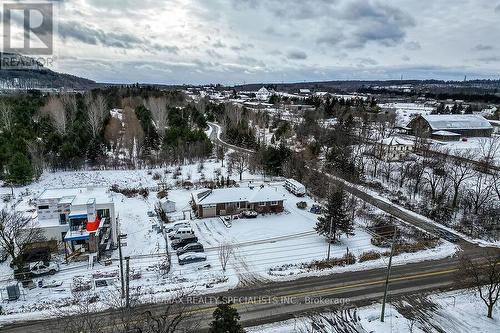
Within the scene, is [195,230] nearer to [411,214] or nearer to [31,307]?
[31,307]

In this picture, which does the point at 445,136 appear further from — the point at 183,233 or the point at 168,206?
the point at 183,233

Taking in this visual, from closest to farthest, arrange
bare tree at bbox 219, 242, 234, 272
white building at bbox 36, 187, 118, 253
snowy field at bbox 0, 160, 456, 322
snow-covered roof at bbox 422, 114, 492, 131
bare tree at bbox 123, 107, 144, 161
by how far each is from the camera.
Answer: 1. snowy field at bbox 0, 160, 456, 322
2. bare tree at bbox 219, 242, 234, 272
3. white building at bbox 36, 187, 118, 253
4. bare tree at bbox 123, 107, 144, 161
5. snow-covered roof at bbox 422, 114, 492, 131

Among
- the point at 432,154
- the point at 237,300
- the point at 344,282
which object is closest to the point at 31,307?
the point at 237,300

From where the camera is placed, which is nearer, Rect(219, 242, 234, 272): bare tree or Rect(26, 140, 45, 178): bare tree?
Rect(219, 242, 234, 272): bare tree

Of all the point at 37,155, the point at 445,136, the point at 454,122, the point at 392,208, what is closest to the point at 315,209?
the point at 392,208

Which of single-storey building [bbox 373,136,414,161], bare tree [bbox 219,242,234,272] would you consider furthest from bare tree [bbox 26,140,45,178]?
single-storey building [bbox 373,136,414,161]

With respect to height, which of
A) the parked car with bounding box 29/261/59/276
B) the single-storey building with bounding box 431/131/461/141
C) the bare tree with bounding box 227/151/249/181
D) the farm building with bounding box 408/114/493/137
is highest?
the farm building with bounding box 408/114/493/137

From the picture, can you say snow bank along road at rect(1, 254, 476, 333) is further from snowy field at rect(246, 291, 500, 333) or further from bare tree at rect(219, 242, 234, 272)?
bare tree at rect(219, 242, 234, 272)

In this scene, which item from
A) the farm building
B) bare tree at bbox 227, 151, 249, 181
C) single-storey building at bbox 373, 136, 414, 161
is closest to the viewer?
bare tree at bbox 227, 151, 249, 181
